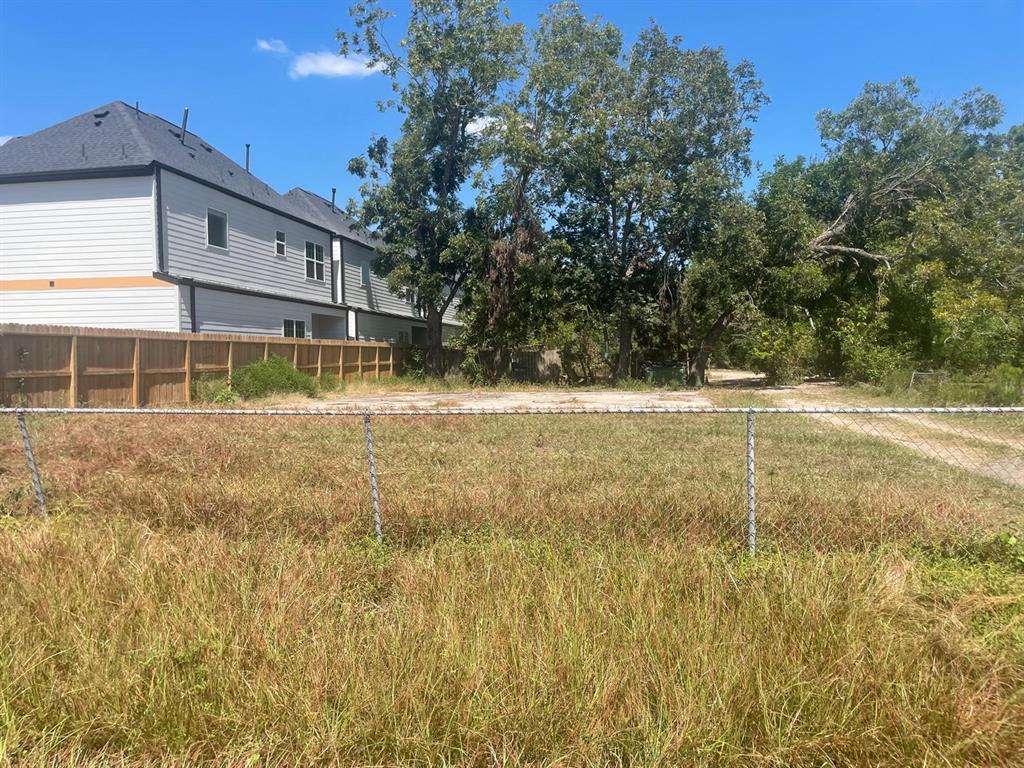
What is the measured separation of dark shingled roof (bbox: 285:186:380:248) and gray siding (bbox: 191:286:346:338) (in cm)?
432

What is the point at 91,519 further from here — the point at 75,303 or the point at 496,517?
the point at 75,303

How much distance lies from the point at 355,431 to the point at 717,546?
21.6 ft

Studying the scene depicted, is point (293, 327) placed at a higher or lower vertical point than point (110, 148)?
lower

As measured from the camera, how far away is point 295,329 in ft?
77.9

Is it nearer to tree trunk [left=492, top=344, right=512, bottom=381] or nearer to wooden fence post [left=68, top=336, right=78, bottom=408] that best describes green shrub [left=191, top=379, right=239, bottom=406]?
wooden fence post [left=68, top=336, right=78, bottom=408]

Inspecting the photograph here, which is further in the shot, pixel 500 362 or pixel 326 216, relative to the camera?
pixel 326 216

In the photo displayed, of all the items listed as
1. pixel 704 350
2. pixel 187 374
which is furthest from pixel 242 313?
pixel 704 350

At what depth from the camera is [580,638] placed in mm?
2951

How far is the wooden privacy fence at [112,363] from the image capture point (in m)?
12.0

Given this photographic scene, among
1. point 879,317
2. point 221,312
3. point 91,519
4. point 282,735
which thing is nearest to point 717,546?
point 282,735

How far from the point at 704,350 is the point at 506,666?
2511 cm

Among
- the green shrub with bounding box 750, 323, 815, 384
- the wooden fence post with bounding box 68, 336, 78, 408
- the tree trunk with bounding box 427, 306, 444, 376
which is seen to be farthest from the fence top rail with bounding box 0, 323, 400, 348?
the green shrub with bounding box 750, 323, 815, 384

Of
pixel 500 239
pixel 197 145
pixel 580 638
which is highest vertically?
pixel 197 145

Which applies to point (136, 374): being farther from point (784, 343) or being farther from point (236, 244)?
point (784, 343)
